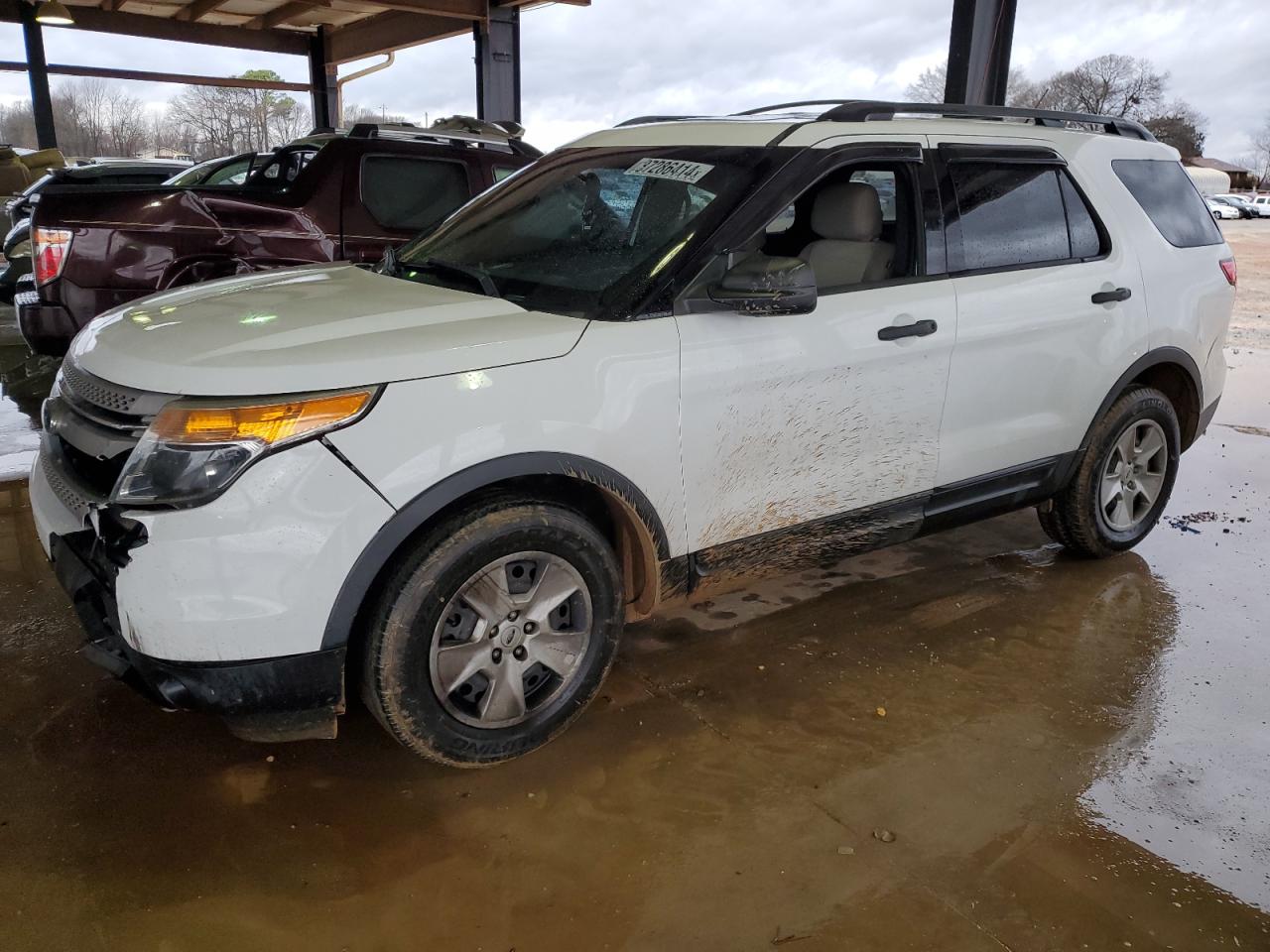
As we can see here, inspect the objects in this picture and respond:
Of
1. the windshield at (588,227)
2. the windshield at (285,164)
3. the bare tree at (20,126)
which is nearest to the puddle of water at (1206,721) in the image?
the windshield at (588,227)

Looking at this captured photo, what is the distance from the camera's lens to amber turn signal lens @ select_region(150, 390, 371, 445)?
2.18 metres

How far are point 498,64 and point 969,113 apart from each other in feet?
37.4

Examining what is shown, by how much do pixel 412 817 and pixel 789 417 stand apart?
1563 millimetres

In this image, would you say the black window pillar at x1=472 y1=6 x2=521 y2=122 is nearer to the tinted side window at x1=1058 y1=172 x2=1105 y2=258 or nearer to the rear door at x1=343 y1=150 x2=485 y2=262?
the rear door at x1=343 y1=150 x2=485 y2=262

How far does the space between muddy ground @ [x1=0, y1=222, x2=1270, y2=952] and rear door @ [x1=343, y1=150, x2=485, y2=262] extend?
9.89 feet

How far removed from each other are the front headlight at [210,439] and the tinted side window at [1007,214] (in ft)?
7.36

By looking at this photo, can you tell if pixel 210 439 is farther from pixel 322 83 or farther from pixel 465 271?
pixel 322 83

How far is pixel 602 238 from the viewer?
305 cm

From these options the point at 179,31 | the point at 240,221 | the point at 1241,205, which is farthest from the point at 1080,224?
the point at 1241,205

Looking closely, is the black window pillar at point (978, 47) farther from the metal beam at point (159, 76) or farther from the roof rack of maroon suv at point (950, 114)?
the metal beam at point (159, 76)

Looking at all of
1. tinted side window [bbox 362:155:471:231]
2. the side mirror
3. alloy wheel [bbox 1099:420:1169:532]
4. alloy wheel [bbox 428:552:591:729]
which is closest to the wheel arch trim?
alloy wheel [bbox 1099:420:1169:532]

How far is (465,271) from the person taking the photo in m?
3.11

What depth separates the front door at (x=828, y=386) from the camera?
110 inches

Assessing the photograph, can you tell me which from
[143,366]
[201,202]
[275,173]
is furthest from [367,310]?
[275,173]
